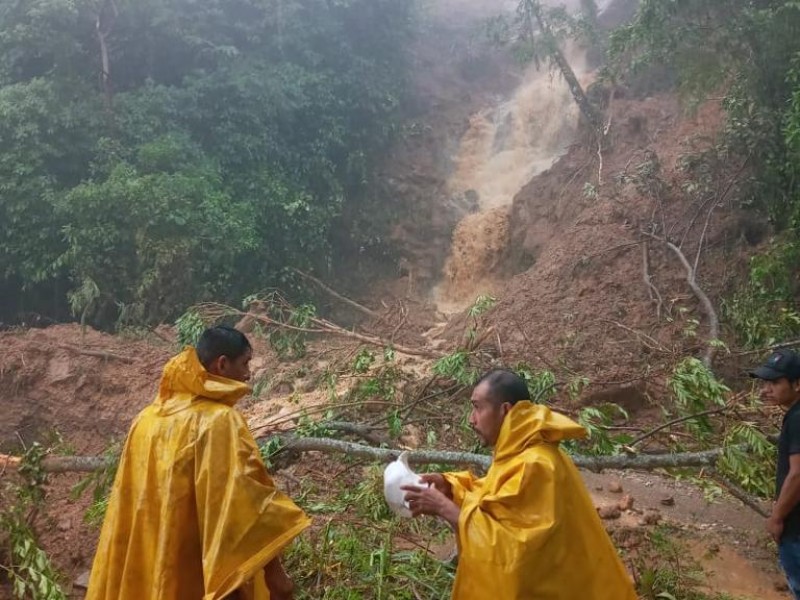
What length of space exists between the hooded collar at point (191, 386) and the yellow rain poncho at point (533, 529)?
976 mm

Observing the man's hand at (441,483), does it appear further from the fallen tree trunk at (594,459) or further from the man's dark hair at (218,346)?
the fallen tree trunk at (594,459)

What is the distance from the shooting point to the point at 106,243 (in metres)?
11.8

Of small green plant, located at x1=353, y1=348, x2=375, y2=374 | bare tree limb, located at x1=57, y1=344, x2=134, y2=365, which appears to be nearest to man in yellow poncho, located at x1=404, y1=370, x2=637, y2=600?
small green plant, located at x1=353, y1=348, x2=375, y2=374

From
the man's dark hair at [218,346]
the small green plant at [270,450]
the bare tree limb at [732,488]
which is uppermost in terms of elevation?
the man's dark hair at [218,346]

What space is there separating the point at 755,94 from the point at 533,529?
351 inches

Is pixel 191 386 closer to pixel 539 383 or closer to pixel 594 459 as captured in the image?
pixel 594 459

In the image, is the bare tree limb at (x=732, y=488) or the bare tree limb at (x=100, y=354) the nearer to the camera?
the bare tree limb at (x=732, y=488)

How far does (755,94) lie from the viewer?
882cm

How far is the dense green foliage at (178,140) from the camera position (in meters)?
11.9

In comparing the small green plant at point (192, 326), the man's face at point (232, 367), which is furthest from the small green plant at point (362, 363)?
the man's face at point (232, 367)

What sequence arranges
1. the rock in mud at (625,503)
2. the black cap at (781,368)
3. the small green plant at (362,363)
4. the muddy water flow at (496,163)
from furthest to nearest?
the muddy water flow at (496,163) → the small green plant at (362,363) → the rock in mud at (625,503) → the black cap at (781,368)

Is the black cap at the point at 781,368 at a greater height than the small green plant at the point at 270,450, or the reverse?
the small green plant at the point at 270,450

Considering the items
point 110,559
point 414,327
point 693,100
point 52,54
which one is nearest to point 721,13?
point 693,100

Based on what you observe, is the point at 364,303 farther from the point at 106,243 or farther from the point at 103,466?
the point at 103,466
